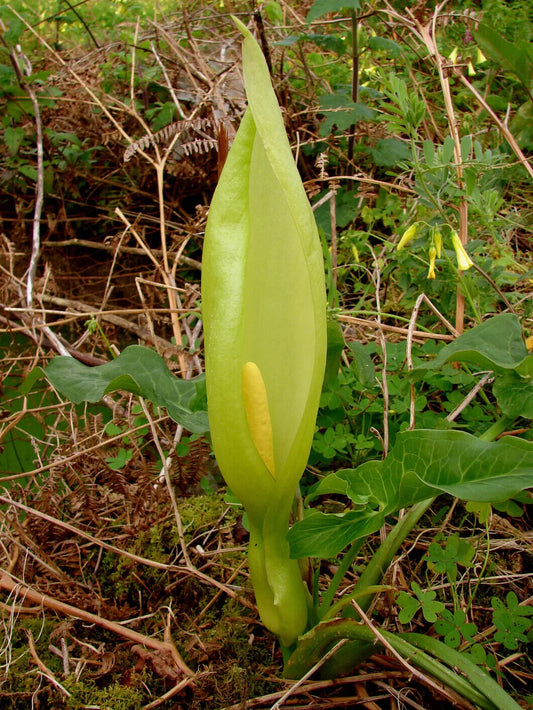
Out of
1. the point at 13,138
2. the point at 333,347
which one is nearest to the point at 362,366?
the point at 333,347

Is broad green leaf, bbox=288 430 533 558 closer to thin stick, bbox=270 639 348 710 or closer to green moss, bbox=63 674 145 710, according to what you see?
thin stick, bbox=270 639 348 710

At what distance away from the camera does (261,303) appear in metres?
0.60

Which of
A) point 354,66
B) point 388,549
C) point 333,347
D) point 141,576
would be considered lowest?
point 141,576

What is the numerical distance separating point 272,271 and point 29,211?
143 cm

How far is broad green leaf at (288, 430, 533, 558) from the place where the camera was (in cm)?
55

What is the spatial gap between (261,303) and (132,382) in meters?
0.20

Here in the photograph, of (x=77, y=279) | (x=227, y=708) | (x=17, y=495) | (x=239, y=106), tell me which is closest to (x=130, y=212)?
(x=77, y=279)

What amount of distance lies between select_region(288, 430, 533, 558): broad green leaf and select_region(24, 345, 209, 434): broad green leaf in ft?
0.64

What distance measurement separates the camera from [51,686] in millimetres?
790

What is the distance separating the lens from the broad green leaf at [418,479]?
21.6 inches

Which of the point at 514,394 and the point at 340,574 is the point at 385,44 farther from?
the point at 340,574

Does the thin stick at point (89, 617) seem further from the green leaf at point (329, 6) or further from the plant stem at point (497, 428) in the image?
the green leaf at point (329, 6)

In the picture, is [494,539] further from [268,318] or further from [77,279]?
[77,279]

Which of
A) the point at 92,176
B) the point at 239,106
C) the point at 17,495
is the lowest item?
the point at 17,495
